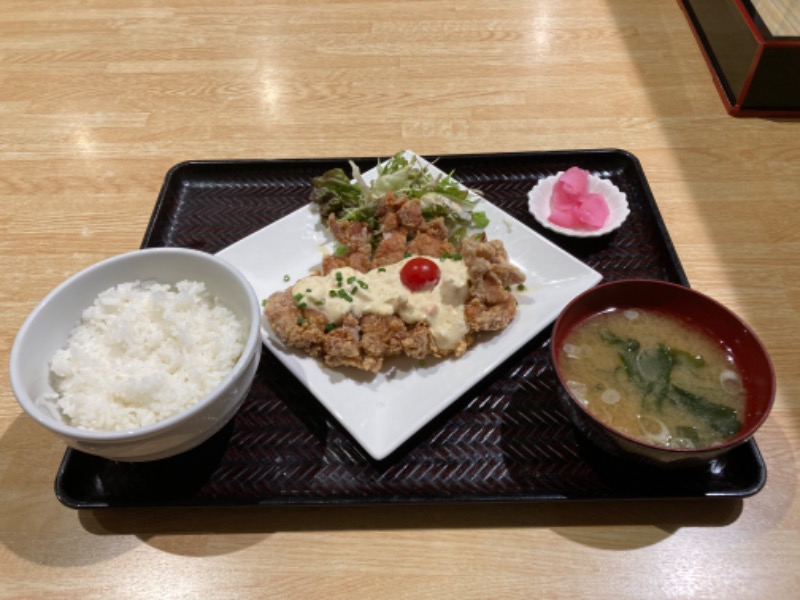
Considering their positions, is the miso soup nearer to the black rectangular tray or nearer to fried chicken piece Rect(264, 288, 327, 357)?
the black rectangular tray

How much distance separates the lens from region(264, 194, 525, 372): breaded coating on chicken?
1.84 meters

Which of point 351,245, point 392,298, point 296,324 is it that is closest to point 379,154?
point 351,245

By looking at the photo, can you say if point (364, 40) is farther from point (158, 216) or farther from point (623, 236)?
point (623, 236)

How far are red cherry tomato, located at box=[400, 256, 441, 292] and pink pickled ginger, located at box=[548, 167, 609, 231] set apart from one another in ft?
2.13

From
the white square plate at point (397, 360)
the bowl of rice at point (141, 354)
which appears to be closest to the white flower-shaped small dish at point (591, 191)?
the white square plate at point (397, 360)

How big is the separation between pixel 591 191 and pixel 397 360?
1127 mm

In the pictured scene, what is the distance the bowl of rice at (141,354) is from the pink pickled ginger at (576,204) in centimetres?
129

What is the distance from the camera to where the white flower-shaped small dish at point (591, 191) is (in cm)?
228

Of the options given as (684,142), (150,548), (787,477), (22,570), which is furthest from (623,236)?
(22,570)

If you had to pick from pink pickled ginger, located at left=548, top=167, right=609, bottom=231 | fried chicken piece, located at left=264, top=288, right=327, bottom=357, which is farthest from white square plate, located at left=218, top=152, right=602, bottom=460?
pink pickled ginger, located at left=548, top=167, right=609, bottom=231

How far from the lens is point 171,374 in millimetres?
1647

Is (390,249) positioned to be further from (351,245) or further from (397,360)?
(397,360)

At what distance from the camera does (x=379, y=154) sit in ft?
9.16

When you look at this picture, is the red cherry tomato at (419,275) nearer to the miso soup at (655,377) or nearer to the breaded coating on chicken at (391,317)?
the breaded coating on chicken at (391,317)
